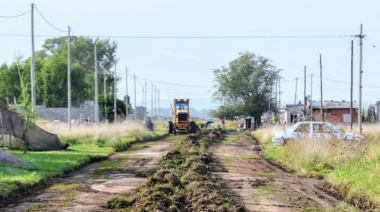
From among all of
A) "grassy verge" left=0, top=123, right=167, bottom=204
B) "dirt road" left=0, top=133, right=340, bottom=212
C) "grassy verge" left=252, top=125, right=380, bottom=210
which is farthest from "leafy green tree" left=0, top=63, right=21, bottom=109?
"dirt road" left=0, top=133, right=340, bottom=212

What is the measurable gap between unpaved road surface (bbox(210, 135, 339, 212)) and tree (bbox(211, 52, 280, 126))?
217 feet

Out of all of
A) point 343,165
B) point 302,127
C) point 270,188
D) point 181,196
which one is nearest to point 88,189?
point 181,196

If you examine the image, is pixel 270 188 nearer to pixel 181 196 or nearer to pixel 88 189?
pixel 181 196

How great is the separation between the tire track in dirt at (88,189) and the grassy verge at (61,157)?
0.56m

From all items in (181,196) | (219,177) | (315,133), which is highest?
(315,133)

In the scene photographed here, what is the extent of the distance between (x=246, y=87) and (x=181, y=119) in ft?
92.2

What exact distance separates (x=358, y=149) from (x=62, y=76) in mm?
71020

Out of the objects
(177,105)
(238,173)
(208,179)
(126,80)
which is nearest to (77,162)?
(238,173)

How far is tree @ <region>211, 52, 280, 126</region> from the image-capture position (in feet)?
307

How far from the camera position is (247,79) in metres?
93.9

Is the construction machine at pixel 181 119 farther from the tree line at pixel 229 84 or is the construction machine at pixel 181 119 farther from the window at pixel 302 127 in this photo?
the window at pixel 302 127

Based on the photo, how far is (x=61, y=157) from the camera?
2806cm

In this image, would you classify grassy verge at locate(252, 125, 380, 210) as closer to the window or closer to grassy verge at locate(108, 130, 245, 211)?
the window

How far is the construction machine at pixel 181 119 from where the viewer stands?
67.3 m
